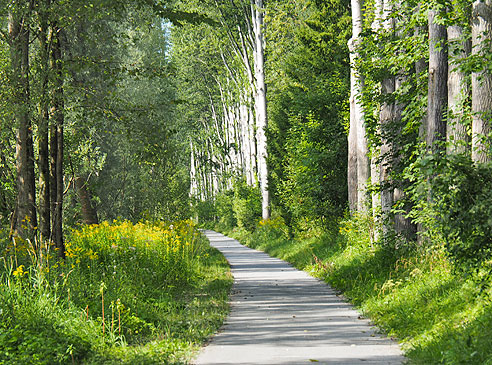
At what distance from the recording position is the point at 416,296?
10.9 m

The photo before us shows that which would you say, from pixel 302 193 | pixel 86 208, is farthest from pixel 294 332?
pixel 86 208

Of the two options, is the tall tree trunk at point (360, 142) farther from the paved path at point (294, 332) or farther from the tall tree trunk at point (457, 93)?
the tall tree trunk at point (457, 93)

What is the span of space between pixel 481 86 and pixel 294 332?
471 centimetres

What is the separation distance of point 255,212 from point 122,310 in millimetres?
31273

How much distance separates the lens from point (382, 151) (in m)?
16.3

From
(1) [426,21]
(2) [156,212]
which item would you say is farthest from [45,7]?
(2) [156,212]

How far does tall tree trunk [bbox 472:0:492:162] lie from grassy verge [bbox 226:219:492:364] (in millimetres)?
2018

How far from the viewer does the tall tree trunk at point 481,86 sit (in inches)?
397

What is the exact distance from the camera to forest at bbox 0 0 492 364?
8359 millimetres

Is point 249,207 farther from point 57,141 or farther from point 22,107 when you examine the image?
point 22,107

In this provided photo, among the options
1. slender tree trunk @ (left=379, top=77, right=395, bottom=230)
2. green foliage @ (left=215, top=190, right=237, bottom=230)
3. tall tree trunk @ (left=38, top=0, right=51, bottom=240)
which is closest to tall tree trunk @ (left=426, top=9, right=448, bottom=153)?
slender tree trunk @ (left=379, top=77, right=395, bottom=230)

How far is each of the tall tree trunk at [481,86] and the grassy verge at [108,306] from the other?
15.7ft

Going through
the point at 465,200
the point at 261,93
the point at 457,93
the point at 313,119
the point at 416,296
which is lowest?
the point at 416,296

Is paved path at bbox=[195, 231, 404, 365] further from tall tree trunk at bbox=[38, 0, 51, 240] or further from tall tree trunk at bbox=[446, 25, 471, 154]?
tall tree trunk at bbox=[38, 0, 51, 240]
